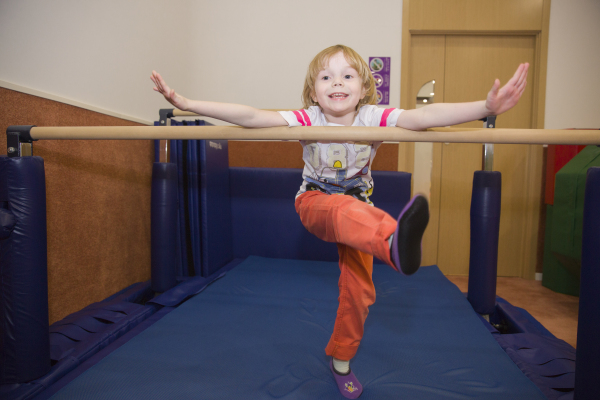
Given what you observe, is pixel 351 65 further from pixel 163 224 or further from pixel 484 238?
pixel 163 224

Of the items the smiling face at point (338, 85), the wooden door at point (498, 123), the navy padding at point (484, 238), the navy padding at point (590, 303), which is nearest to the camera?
the navy padding at point (590, 303)

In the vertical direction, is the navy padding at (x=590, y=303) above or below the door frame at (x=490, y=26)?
below

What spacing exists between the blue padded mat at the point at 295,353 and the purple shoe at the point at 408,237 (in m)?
0.48

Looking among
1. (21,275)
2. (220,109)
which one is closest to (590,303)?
(220,109)

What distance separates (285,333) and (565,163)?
237 centimetres

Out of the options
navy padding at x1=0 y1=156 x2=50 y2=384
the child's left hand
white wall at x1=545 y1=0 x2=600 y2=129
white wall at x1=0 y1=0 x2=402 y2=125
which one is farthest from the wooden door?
navy padding at x1=0 y1=156 x2=50 y2=384

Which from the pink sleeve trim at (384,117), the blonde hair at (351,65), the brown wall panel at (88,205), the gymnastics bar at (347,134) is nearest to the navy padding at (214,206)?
the brown wall panel at (88,205)

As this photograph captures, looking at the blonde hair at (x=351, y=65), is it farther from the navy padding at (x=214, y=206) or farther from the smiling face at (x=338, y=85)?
the navy padding at (x=214, y=206)

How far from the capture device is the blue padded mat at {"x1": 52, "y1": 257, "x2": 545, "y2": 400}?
3.10 ft

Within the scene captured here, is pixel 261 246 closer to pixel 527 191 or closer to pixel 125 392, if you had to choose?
pixel 125 392

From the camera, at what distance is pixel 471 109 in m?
0.81

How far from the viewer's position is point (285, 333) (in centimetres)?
126

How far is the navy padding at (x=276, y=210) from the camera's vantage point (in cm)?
222

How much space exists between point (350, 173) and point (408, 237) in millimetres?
443
